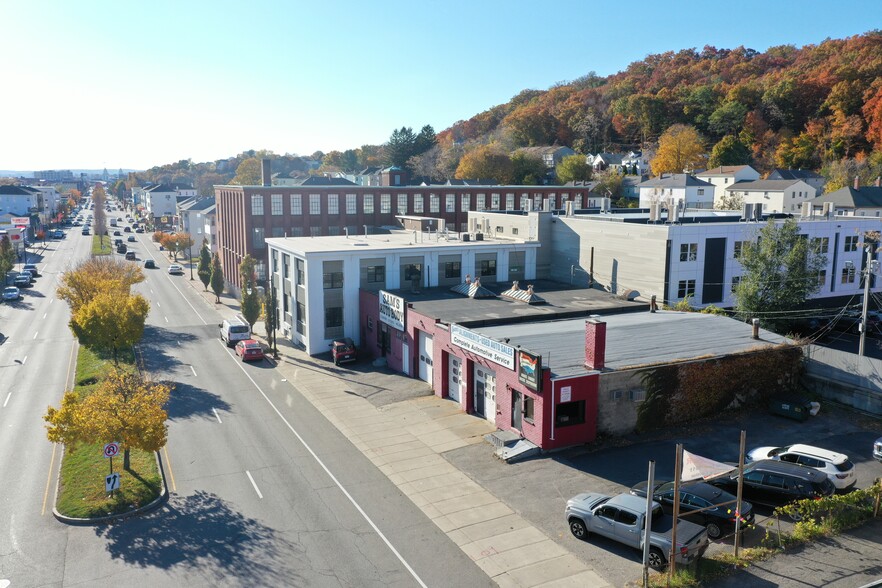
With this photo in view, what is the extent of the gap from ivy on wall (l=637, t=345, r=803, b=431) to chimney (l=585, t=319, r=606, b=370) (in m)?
2.04

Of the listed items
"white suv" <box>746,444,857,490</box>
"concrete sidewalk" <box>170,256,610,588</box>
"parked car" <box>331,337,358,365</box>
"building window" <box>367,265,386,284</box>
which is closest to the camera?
"concrete sidewalk" <box>170,256,610,588</box>

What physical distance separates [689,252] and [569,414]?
800 inches

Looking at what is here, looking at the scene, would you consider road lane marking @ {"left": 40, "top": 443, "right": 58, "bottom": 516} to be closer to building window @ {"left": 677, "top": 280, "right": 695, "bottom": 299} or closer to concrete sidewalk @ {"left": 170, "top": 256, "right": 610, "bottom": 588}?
concrete sidewalk @ {"left": 170, "top": 256, "right": 610, "bottom": 588}

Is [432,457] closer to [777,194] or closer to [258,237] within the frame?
[258,237]

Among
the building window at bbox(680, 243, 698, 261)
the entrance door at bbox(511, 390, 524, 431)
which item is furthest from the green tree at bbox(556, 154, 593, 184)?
the entrance door at bbox(511, 390, 524, 431)

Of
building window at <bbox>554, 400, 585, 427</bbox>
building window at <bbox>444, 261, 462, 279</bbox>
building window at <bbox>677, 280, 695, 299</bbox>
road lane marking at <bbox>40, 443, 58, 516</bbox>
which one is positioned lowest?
road lane marking at <bbox>40, 443, 58, 516</bbox>

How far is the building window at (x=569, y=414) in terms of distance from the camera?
1078 inches

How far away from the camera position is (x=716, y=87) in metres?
136

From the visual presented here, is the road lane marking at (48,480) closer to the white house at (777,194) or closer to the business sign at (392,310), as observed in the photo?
the business sign at (392,310)

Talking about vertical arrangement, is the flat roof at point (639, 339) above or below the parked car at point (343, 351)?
above

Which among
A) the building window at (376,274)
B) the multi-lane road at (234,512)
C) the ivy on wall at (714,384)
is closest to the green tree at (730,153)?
the building window at (376,274)

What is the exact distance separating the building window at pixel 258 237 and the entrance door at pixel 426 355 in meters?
31.7

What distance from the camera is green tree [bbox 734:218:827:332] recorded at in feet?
129

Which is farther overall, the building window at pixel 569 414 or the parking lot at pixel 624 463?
the building window at pixel 569 414
